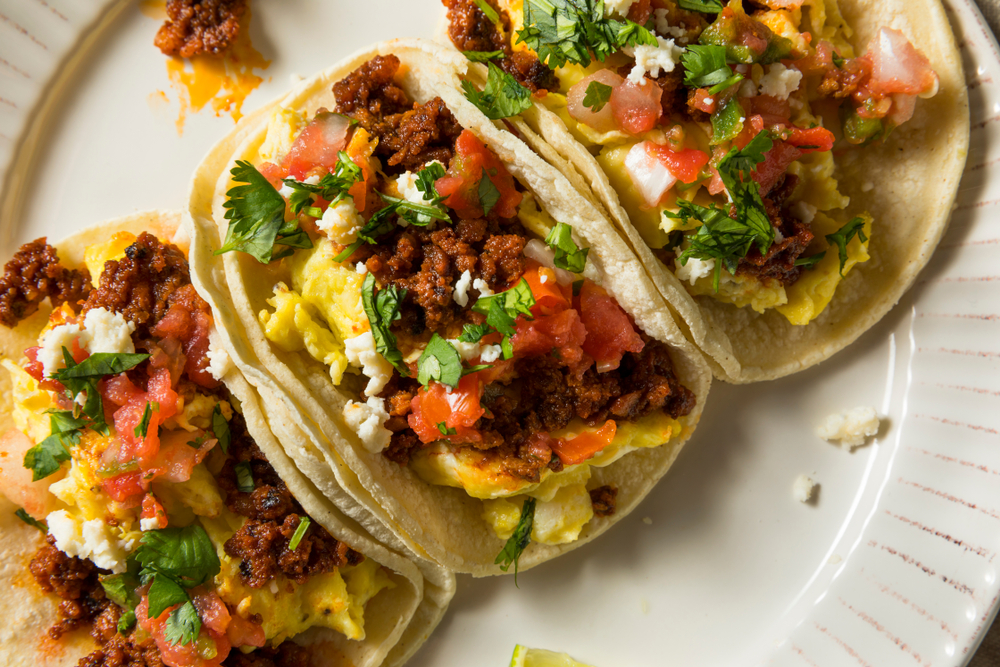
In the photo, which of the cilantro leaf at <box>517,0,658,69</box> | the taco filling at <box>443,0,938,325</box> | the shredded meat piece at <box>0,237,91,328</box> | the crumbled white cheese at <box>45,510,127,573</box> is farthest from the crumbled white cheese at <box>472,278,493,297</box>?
the shredded meat piece at <box>0,237,91,328</box>

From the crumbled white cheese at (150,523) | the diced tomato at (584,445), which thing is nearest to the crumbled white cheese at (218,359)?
the crumbled white cheese at (150,523)

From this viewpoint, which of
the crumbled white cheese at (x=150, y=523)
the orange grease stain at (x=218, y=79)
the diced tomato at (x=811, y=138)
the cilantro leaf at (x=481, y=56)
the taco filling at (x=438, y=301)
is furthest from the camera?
the orange grease stain at (x=218, y=79)

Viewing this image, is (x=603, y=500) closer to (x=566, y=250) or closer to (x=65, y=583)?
(x=566, y=250)

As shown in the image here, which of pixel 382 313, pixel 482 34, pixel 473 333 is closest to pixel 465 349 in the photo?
pixel 473 333

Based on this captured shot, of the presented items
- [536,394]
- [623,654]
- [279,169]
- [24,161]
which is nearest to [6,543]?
[24,161]

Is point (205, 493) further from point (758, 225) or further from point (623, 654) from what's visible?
point (758, 225)

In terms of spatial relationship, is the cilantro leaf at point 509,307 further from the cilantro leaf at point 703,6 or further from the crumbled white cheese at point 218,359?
the cilantro leaf at point 703,6
